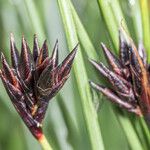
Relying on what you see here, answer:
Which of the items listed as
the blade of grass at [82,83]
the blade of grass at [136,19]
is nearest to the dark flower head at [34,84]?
the blade of grass at [82,83]

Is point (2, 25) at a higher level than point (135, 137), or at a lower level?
higher

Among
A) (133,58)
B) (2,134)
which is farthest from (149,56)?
(2,134)

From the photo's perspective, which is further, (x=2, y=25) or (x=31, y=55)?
(x=2, y=25)

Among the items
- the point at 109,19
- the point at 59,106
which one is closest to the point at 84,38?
the point at 109,19

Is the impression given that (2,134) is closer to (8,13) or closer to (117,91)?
(8,13)

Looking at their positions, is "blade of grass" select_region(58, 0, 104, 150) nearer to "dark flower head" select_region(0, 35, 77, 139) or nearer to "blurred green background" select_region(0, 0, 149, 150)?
"dark flower head" select_region(0, 35, 77, 139)

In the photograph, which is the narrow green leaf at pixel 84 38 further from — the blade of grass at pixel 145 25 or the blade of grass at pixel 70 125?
the blade of grass at pixel 70 125

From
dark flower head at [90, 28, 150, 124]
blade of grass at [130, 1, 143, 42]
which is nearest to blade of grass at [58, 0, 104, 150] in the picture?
dark flower head at [90, 28, 150, 124]

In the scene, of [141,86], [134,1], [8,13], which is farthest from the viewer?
[8,13]
